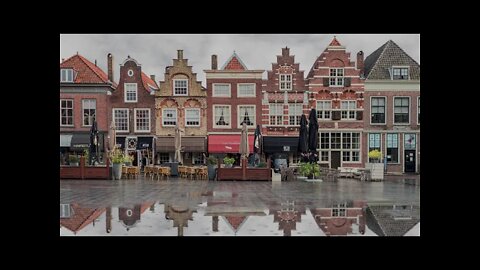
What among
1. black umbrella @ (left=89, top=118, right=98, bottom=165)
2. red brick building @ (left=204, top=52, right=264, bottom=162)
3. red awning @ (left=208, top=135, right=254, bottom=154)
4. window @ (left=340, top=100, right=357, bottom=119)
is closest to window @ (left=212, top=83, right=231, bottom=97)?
red brick building @ (left=204, top=52, right=264, bottom=162)

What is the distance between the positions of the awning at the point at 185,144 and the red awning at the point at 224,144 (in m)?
0.63

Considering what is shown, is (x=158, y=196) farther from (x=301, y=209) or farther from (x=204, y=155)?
(x=204, y=155)

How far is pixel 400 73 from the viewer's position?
99.8ft

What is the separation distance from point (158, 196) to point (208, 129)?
16910 millimetres

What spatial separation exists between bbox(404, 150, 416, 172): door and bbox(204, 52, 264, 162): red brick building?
12119 millimetres

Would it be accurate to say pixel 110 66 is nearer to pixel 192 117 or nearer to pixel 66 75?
pixel 66 75

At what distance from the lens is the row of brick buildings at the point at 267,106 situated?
98.9ft

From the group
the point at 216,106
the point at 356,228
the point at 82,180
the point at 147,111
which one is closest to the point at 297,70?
the point at 216,106

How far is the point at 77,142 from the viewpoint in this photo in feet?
97.2

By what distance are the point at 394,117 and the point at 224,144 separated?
13.8 m

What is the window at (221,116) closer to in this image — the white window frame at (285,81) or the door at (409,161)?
the white window frame at (285,81)

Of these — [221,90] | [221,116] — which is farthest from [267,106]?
[221,90]

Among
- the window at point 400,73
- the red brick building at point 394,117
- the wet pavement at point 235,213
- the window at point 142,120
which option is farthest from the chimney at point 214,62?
the wet pavement at point 235,213

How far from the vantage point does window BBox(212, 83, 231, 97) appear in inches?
1196
